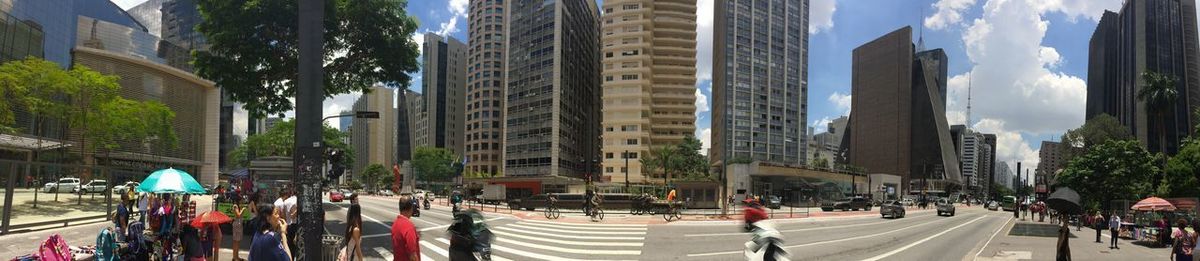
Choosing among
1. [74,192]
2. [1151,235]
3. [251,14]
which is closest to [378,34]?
[251,14]

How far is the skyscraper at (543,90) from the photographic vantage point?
292 feet

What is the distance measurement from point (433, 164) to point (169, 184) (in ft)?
319

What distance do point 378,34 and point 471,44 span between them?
9835cm

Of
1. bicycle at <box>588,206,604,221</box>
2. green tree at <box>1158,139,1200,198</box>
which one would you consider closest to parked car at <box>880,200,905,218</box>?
green tree at <box>1158,139,1200,198</box>

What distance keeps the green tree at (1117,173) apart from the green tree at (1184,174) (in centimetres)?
513

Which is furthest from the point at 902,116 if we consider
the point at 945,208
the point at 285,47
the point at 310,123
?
the point at 310,123

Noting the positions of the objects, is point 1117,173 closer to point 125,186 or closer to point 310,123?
point 310,123

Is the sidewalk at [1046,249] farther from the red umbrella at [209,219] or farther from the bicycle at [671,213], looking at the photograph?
the red umbrella at [209,219]

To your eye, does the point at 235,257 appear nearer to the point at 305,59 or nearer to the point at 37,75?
the point at 305,59

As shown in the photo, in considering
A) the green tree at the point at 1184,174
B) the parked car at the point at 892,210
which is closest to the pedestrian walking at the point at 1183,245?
the green tree at the point at 1184,174

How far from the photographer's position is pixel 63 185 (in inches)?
713

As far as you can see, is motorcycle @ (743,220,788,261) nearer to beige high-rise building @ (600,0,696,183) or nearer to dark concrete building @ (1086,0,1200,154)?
beige high-rise building @ (600,0,696,183)

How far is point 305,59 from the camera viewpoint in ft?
22.3

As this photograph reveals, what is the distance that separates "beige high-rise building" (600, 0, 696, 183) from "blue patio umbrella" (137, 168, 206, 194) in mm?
74244
